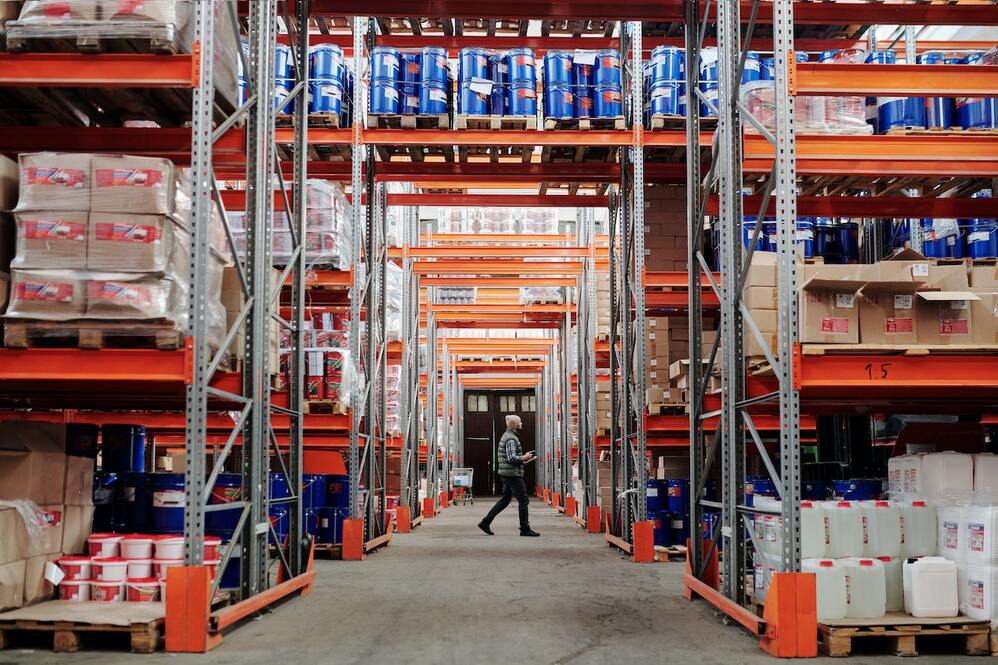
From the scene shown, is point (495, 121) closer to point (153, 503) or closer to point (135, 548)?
point (153, 503)

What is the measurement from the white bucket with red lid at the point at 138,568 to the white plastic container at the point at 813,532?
14.3ft

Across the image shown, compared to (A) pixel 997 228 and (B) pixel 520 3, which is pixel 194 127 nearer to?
(B) pixel 520 3

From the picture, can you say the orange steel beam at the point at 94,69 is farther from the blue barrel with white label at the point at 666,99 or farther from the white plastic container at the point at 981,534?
the blue barrel with white label at the point at 666,99

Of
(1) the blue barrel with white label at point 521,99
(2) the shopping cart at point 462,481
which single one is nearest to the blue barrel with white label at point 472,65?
(1) the blue barrel with white label at point 521,99

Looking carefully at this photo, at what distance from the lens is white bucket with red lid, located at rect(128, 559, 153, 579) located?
22.3ft

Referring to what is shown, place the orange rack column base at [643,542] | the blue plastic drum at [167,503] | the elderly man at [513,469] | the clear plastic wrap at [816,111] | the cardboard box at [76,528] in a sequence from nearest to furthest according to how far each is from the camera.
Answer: the cardboard box at [76,528] < the blue plastic drum at [167,503] < the clear plastic wrap at [816,111] < the orange rack column base at [643,542] < the elderly man at [513,469]

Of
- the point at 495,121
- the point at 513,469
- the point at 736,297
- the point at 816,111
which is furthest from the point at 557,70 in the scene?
the point at 513,469

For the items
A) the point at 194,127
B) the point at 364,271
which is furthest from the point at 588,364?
the point at 194,127

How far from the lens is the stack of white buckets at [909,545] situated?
6215 mm

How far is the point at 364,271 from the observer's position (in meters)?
13.0

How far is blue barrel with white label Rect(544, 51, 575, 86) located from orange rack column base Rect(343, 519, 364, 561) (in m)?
5.52

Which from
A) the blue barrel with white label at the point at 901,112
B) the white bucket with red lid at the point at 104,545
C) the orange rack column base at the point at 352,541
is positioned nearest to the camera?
the white bucket with red lid at the point at 104,545

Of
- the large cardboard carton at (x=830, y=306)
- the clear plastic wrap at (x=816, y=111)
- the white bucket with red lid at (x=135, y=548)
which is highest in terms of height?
the clear plastic wrap at (x=816, y=111)

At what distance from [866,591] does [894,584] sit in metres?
0.33
